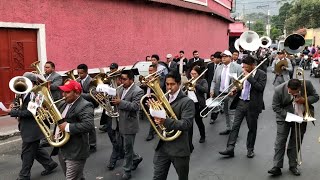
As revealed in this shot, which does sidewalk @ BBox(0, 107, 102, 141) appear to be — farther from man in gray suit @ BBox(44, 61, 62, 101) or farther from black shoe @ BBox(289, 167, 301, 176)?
black shoe @ BBox(289, 167, 301, 176)

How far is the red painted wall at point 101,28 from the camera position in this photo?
476 inches

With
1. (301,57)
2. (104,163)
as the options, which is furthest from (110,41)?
(301,57)

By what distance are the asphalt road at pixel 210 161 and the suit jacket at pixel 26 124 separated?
0.79 meters

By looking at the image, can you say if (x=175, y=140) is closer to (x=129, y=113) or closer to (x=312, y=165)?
(x=129, y=113)

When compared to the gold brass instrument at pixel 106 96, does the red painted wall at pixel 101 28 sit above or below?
above

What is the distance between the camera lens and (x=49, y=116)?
17.0 ft

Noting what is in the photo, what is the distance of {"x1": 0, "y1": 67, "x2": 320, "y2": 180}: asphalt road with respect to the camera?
258 inches

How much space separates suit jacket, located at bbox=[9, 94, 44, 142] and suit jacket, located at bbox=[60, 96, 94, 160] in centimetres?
149

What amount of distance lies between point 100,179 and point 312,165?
3705 millimetres

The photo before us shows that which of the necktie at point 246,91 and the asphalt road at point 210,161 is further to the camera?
the necktie at point 246,91

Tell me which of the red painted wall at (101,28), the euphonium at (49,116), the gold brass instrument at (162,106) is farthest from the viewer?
the red painted wall at (101,28)

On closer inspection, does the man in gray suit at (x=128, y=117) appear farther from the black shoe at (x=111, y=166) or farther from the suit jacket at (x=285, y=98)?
the suit jacket at (x=285, y=98)

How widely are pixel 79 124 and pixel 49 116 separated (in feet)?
1.93

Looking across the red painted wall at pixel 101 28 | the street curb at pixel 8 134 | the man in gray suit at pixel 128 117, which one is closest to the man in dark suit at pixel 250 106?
the man in gray suit at pixel 128 117
